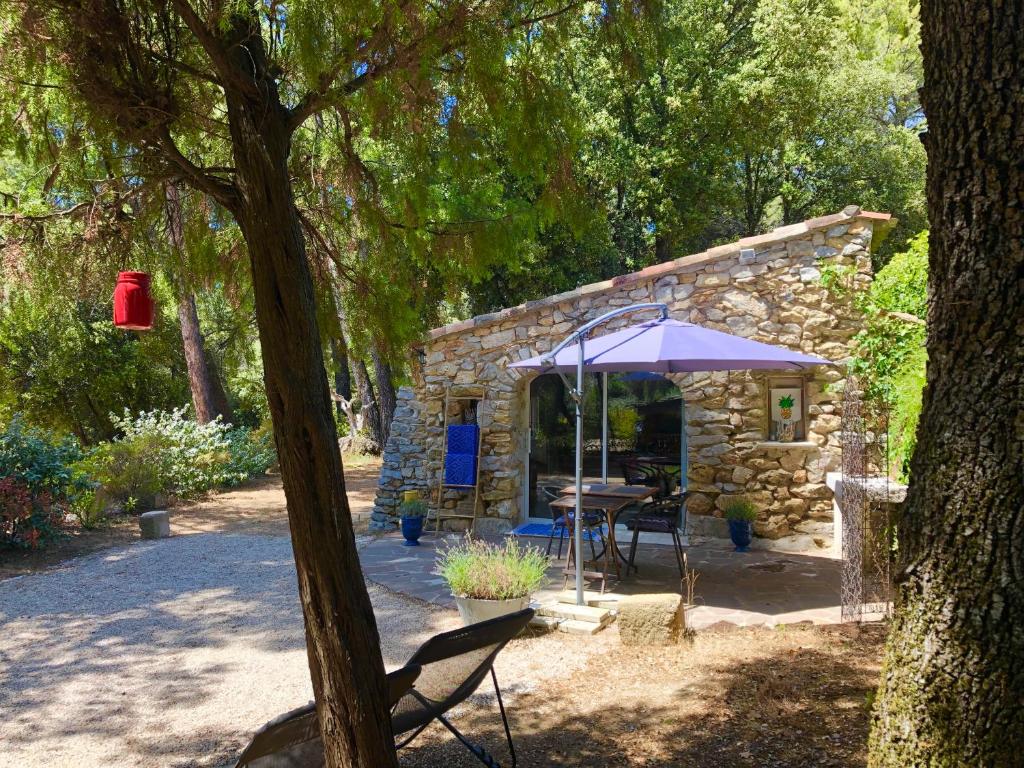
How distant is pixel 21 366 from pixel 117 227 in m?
15.2

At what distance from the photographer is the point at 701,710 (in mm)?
3836

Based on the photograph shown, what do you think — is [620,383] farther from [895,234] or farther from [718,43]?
[895,234]

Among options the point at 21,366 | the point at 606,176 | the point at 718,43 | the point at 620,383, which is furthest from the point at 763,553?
the point at 21,366

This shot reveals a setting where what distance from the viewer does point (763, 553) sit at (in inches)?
307

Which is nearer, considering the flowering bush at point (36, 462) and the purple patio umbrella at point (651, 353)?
the purple patio umbrella at point (651, 353)

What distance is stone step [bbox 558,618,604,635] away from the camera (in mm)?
5363

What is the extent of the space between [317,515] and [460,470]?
6612 mm

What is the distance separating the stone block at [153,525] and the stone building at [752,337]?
377 centimetres

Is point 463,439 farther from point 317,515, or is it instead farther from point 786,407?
point 317,515

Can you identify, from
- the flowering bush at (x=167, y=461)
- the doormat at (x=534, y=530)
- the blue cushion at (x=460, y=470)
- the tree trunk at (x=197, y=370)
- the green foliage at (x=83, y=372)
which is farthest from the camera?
the green foliage at (x=83, y=372)

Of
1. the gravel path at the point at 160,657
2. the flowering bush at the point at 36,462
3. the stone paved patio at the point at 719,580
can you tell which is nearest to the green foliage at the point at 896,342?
the stone paved patio at the point at 719,580

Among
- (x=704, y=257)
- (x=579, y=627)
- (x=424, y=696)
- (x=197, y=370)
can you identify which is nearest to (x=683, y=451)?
(x=704, y=257)

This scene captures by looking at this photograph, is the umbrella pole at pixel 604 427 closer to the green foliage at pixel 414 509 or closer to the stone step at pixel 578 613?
the green foliage at pixel 414 509

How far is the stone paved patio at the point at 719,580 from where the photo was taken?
5.61 metres
